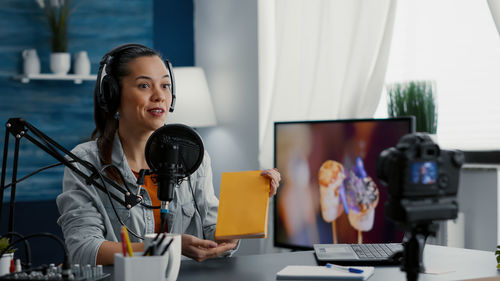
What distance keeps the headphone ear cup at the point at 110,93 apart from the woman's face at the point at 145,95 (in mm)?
20

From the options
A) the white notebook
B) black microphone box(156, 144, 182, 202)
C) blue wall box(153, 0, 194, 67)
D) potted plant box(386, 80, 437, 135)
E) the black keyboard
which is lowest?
the black keyboard

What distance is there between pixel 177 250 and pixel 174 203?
69cm

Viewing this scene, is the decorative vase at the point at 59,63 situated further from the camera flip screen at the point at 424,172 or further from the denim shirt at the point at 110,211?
the camera flip screen at the point at 424,172

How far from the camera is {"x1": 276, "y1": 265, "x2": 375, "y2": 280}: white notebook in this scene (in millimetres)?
→ 1321

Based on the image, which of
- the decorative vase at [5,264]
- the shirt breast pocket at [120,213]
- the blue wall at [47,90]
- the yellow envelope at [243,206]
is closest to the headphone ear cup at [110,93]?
the shirt breast pocket at [120,213]

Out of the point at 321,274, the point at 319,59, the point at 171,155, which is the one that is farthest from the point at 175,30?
the point at 321,274

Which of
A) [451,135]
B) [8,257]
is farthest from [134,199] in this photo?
[451,135]

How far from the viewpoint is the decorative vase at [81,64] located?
3.73m

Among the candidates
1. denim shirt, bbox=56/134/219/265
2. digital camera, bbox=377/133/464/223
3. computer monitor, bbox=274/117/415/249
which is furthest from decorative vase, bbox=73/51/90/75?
digital camera, bbox=377/133/464/223

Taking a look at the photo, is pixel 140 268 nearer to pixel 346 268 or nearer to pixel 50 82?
pixel 346 268

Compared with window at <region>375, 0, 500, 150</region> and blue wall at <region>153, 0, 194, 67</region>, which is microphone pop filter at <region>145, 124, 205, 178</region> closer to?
window at <region>375, 0, 500, 150</region>

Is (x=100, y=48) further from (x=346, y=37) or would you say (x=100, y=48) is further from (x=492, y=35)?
(x=492, y=35)

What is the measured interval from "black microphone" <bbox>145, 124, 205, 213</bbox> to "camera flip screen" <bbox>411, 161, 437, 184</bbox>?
1.66ft

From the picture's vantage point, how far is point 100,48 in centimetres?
390
